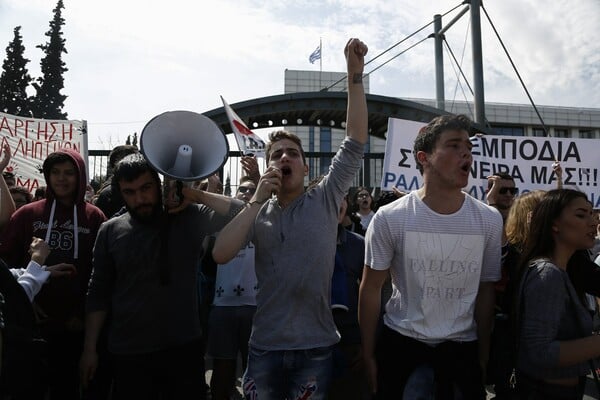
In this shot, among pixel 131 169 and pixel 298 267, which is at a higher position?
pixel 131 169

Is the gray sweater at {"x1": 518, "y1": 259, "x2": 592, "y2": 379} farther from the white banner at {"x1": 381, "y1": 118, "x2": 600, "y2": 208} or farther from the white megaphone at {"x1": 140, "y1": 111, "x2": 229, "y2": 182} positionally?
the white banner at {"x1": 381, "y1": 118, "x2": 600, "y2": 208}

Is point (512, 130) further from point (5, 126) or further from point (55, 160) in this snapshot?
point (55, 160)

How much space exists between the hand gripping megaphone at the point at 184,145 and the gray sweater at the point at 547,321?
147cm

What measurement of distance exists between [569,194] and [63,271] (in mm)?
2561

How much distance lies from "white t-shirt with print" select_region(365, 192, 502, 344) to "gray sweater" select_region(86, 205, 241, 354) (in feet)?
2.67

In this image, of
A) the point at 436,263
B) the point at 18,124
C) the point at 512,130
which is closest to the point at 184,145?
the point at 436,263

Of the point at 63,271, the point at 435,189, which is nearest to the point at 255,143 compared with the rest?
the point at 63,271

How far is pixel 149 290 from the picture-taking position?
2289mm

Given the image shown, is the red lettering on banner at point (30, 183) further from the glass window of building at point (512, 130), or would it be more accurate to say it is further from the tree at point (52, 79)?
the glass window of building at point (512, 130)

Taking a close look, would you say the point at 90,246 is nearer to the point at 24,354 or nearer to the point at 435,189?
the point at 24,354

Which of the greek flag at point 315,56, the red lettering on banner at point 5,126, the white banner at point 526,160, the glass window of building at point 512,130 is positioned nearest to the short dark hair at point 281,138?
the white banner at point 526,160

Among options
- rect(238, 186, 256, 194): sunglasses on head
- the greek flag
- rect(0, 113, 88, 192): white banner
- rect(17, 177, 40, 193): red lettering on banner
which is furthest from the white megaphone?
the greek flag

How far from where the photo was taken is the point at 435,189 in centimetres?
208

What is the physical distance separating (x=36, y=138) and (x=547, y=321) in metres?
6.60
